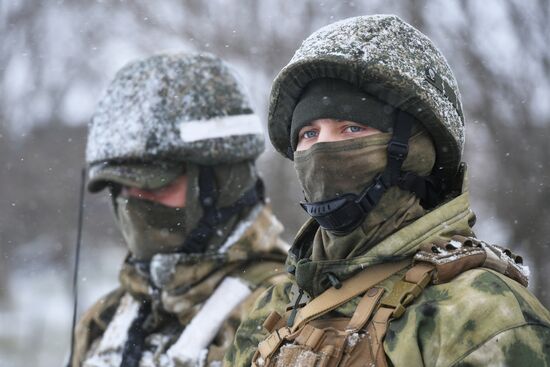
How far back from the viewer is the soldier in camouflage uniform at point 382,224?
2785 mm


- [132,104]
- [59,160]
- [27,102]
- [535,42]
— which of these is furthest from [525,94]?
[27,102]

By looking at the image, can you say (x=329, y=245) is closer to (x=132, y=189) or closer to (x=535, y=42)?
(x=132, y=189)

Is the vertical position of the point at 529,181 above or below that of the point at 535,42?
below

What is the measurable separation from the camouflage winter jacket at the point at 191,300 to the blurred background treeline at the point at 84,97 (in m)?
3.08

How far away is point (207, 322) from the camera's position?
4.85 m

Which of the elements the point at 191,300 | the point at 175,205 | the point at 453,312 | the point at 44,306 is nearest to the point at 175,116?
the point at 175,205

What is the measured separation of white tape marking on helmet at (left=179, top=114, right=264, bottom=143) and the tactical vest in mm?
2281

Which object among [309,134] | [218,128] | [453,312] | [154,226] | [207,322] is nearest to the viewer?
[453,312]

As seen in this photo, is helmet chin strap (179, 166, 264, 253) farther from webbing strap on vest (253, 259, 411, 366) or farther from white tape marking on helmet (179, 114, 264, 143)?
webbing strap on vest (253, 259, 411, 366)

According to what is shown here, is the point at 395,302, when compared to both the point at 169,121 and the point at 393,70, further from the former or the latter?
the point at 169,121

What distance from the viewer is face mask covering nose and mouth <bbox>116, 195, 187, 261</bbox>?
17.1 feet

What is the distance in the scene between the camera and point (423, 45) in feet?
10.9

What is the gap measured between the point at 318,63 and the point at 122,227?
2539mm

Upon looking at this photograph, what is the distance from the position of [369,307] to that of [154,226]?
2528 mm
